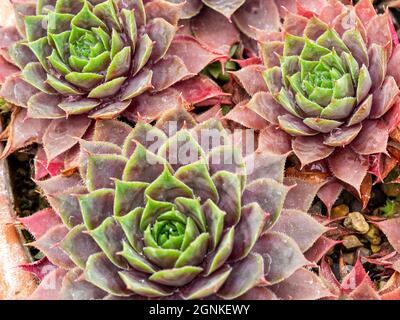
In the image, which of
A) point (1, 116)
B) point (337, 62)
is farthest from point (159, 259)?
point (1, 116)

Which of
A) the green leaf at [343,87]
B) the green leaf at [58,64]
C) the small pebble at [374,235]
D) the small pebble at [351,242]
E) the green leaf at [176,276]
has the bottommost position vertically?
the small pebble at [351,242]

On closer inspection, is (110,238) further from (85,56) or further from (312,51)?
(312,51)

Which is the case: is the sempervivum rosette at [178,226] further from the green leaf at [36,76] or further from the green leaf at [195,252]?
the green leaf at [36,76]

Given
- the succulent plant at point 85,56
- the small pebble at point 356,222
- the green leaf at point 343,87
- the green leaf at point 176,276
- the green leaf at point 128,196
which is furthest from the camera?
the small pebble at point 356,222

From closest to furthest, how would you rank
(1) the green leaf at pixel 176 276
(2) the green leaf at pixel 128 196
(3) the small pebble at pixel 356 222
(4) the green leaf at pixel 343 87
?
(1) the green leaf at pixel 176 276, (2) the green leaf at pixel 128 196, (4) the green leaf at pixel 343 87, (3) the small pebble at pixel 356 222

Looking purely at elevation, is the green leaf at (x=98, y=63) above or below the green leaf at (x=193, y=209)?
above

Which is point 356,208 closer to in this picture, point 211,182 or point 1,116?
point 211,182

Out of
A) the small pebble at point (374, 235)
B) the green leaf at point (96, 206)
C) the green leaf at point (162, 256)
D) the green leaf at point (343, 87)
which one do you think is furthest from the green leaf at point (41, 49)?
the small pebble at point (374, 235)
